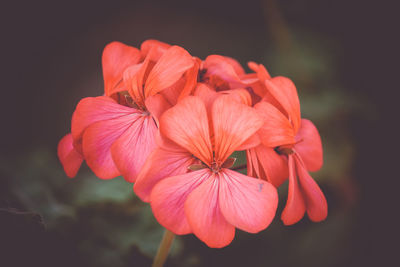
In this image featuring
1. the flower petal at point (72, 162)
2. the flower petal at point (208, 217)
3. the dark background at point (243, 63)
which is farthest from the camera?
the dark background at point (243, 63)

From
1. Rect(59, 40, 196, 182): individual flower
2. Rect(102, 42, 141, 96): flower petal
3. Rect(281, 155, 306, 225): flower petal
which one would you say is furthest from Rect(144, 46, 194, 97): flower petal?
Rect(281, 155, 306, 225): flower petal

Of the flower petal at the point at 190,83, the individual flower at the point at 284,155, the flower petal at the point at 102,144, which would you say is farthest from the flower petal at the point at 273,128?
the flower petal at the point at 102,144

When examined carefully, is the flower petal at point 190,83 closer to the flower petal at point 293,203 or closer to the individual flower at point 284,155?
the individual flower at point 284,155

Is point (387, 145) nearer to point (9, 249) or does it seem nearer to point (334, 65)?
point (334, 65)

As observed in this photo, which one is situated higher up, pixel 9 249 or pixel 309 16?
pixel 309 16

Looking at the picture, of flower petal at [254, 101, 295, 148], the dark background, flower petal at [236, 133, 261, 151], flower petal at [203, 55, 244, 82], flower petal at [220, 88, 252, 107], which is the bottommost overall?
the dark background

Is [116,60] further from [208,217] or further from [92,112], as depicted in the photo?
[208,217]

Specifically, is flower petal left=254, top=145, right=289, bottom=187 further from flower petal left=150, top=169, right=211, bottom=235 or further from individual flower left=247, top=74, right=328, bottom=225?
flower petal left=150, top=169, right=211, bottom=235

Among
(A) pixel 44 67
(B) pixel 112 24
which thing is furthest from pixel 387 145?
(A) pixel 44 67
